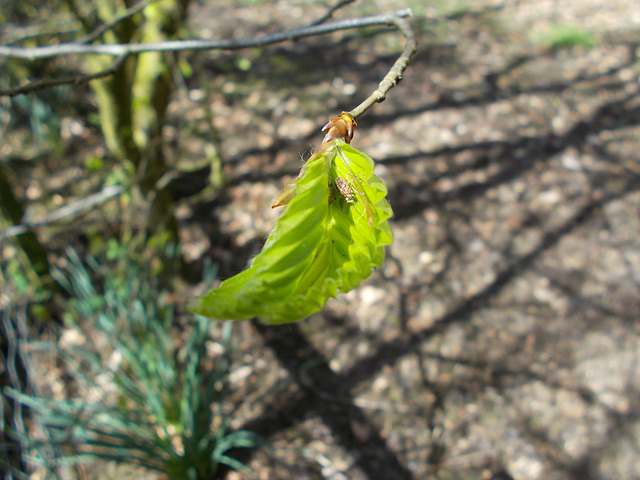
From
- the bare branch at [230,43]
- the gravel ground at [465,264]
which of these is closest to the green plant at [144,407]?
the gravel ground at [465,264]

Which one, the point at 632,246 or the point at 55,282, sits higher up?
the point at 55,282

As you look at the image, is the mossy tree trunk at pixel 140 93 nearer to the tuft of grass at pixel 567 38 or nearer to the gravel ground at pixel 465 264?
the gravel ground at pixel 465 264

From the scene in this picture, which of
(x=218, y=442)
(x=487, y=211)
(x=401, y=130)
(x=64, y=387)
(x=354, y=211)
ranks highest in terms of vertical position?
(x=401, y=130)

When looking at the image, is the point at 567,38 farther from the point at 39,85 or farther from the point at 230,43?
the point at 39,85

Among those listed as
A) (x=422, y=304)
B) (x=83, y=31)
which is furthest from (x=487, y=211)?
(x=83, y=31)

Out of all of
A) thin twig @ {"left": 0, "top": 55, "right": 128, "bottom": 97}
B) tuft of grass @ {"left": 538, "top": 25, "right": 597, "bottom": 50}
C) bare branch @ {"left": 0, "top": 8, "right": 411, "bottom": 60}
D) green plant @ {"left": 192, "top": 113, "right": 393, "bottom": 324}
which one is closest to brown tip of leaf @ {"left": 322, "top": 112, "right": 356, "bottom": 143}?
green plant @ {"left": 192, "top": 113, "right": 393, "bottom": 324}

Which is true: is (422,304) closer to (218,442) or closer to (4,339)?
(218,442)
